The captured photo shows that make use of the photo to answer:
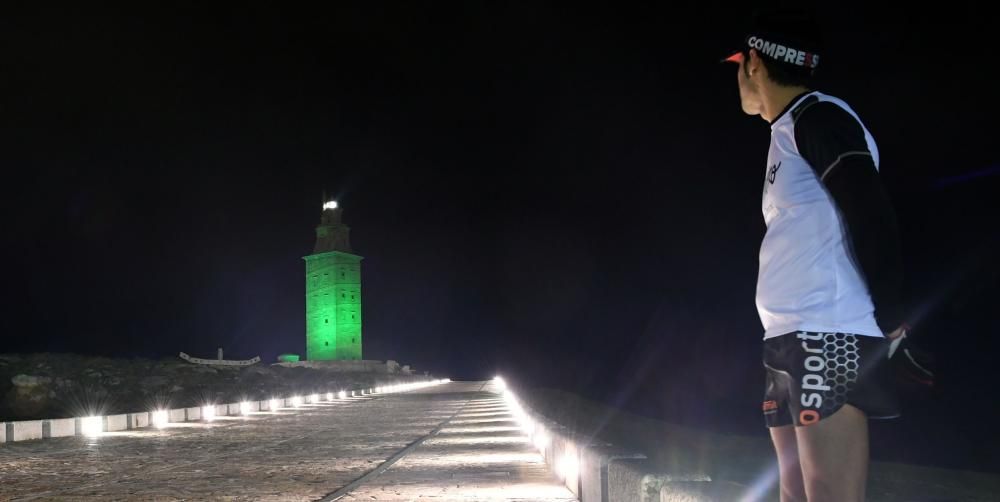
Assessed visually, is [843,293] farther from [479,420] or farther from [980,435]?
[980,435]

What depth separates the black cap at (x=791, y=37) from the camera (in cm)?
291

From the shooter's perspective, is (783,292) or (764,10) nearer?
(783,292)

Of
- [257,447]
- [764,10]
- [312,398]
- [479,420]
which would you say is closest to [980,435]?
[312,398]

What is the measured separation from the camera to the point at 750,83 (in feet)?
10.1

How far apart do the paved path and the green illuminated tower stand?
86.2 m

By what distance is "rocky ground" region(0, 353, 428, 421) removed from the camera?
32562 millimetres

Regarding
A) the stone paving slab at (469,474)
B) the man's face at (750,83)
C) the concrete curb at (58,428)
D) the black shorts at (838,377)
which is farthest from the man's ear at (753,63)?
the concrete curb at (58,428)

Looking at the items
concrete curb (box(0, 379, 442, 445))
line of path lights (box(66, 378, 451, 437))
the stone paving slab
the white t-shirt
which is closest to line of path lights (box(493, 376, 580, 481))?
the stone paving slab

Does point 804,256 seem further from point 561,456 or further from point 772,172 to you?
point 561,456

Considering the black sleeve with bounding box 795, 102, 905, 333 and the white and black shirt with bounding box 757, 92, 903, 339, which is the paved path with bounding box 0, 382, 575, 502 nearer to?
the white and black shirt with bounding box 757, 92, 903, 339

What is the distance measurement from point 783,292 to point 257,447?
15888 mm

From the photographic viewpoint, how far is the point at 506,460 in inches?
545

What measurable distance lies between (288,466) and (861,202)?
12.0 metres

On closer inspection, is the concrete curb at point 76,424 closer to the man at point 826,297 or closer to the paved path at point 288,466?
the paved path at point 288,466
